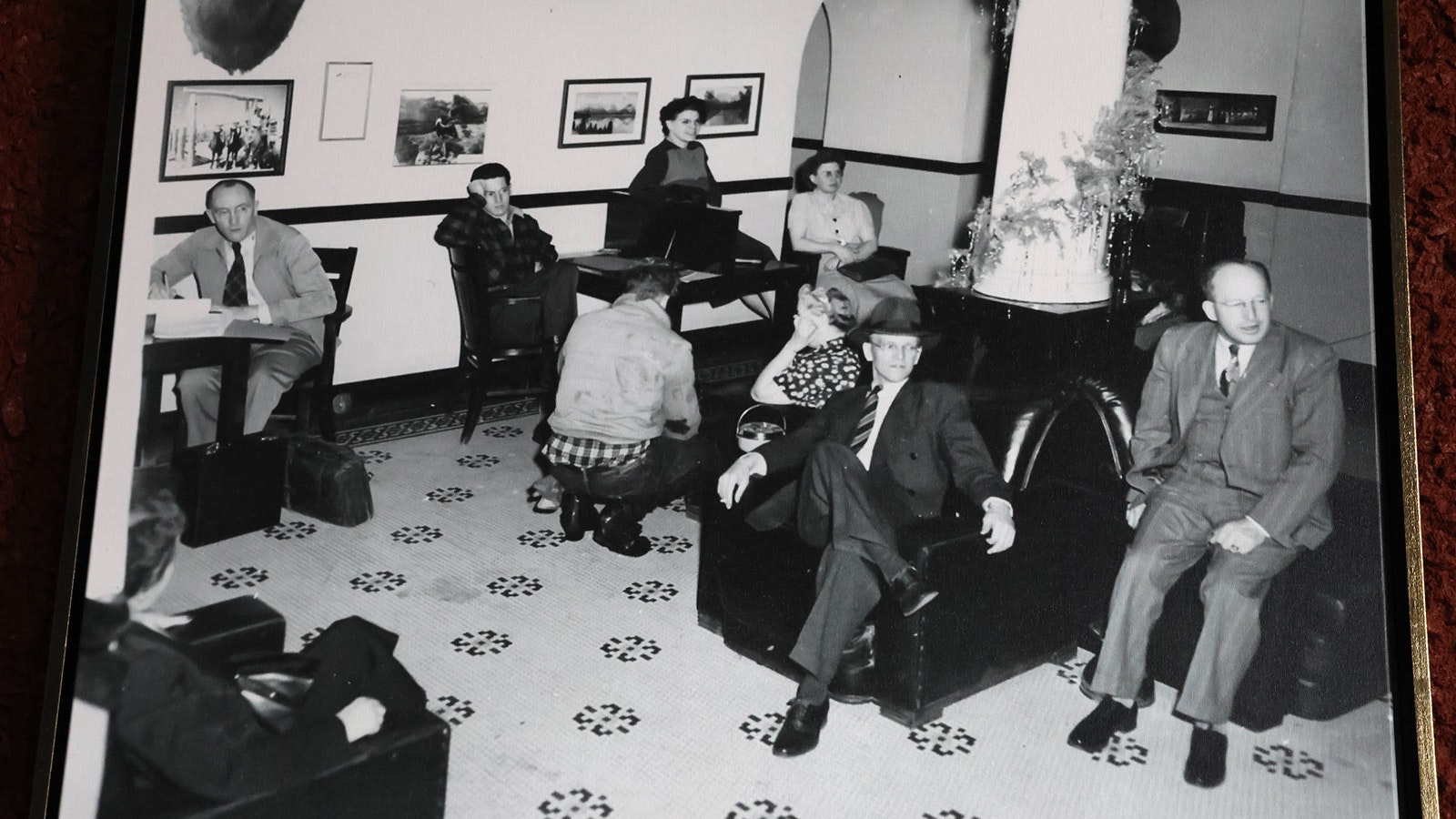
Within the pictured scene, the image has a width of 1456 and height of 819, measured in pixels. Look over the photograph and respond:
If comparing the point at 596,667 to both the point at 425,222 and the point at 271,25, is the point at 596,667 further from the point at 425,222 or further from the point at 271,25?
the point at 271,25

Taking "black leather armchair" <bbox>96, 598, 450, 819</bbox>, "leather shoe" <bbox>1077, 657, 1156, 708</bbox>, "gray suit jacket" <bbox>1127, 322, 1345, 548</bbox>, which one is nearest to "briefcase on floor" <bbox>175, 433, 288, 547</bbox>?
"black leather armchair" <bbox>96, 598, 450, 819</bbox>

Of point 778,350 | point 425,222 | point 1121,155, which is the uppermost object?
point 1121,155

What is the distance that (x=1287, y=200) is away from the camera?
2.28 m

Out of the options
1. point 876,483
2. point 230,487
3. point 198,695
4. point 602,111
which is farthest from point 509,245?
point 198,695

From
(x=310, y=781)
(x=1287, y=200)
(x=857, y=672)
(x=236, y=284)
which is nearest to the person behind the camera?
(x=310, y=781)

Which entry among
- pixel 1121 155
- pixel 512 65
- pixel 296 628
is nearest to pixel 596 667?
pixel 296 628

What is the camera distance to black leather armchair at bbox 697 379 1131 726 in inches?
90.6

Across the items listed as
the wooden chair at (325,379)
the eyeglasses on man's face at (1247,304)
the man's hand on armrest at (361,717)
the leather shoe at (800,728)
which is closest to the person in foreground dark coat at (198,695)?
the man's hand on armrest at (361,717)

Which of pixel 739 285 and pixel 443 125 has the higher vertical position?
pixel 443 125

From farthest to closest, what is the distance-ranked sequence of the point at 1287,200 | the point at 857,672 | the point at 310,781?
the point at 857,672 → the point at 1287,200 → the point at 310,781

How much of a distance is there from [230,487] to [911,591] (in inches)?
55.2

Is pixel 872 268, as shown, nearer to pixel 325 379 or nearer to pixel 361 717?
pixel 325 379

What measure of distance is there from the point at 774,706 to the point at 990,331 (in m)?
0.88

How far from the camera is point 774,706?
2.43 metres
